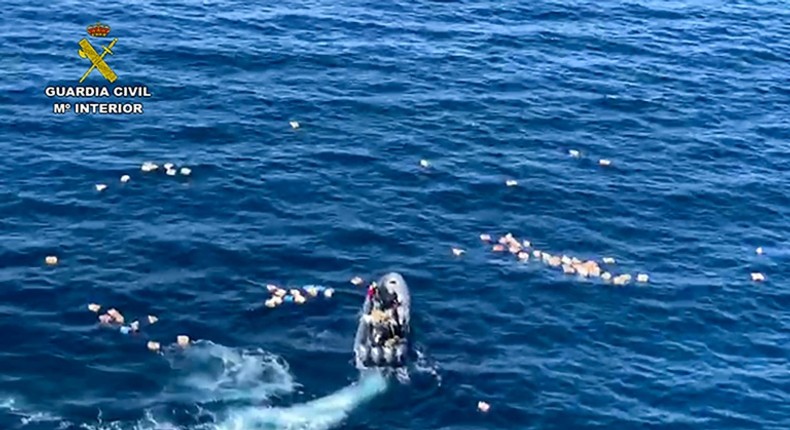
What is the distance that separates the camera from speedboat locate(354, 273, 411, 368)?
5684 centimetres

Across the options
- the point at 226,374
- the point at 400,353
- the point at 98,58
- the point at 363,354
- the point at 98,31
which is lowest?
the point at 226,374

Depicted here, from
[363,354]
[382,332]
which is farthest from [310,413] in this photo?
[382,332]

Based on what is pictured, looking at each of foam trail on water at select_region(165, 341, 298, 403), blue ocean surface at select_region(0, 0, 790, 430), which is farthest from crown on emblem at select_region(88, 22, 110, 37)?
foam trail on water at select_region(165, 341, 298, 403)

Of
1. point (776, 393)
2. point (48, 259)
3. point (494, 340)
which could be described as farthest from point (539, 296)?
point (48, 259)

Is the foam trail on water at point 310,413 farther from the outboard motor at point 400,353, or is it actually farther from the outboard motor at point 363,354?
the outboard motor at point 400,353

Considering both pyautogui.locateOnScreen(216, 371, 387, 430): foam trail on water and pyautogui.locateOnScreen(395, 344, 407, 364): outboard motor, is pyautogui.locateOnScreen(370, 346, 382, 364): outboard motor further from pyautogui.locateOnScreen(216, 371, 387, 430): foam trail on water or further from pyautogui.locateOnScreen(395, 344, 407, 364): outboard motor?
pyautogui.locateOnScreen(216, 371, 387, 430): foam trail on water

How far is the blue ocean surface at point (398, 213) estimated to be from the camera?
55.7m

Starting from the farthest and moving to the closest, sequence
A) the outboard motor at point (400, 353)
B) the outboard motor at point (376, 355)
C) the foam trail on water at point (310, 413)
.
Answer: the outboard motor at point (400, 353) < the outboard motor at point (376, 355) < the foam trail on water at point (310, 413)

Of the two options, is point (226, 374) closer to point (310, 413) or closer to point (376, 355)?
point (310, 413)

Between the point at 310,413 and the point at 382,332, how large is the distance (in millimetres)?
6159

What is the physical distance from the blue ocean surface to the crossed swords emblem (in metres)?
0.76

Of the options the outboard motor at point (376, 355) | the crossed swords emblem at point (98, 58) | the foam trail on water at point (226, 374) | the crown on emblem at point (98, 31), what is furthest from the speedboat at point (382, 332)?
the crown on emblem at point (98, 31)

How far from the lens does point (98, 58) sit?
A: 8725cm

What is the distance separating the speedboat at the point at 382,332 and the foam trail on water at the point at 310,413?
170cm
